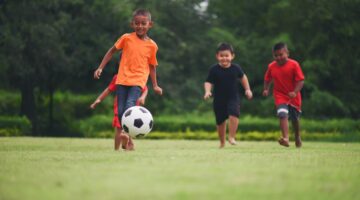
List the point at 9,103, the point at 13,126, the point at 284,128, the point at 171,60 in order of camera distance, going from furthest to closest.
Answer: the point at 171,60 < the point at 9,103 < the point at 13,126 < the point at 284,128

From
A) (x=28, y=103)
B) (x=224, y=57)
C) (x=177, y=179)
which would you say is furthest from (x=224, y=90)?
(x=28, y=103)

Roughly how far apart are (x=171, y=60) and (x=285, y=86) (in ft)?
77.1

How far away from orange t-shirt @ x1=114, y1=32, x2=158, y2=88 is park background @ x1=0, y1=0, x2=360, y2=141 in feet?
50.3

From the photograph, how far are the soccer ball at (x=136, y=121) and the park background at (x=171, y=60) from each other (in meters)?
15.7

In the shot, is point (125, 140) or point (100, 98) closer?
point (125, 140)

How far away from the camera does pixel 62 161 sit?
326 inches

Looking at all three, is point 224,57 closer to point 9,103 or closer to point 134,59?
point 134,59

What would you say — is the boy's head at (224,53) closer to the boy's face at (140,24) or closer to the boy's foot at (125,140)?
the boy's face at (140,24)

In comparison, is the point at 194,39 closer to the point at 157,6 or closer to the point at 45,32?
the point at 157,6

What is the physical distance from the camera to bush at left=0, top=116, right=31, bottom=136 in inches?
1048

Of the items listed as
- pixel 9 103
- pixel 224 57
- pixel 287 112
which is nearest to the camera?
pixel 287 112

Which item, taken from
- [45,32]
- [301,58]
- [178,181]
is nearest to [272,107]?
[301,58]

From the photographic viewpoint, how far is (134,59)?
1100cm

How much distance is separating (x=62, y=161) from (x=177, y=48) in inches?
1111
